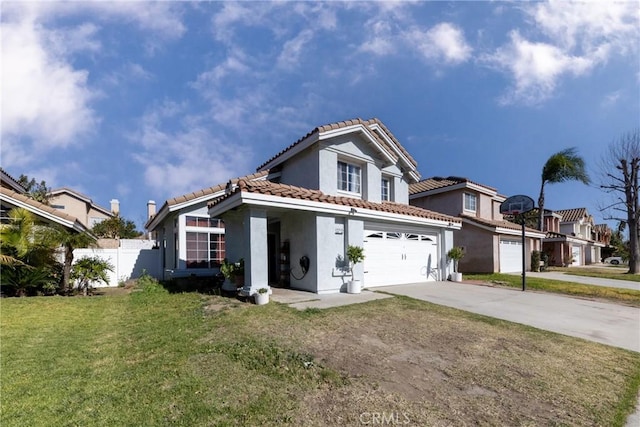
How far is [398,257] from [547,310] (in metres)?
5.46

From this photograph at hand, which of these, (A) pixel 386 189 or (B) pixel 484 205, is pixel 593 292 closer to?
(A) pixel 386 189

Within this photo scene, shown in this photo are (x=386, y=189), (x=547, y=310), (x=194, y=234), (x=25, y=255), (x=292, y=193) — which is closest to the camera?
(x=547, y=310)

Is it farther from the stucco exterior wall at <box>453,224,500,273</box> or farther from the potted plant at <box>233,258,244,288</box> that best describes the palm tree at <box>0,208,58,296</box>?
the stucco exterior wall at <box>453,224,500,273</box>

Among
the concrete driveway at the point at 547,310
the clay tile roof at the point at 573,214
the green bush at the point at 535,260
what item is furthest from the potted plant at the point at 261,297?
the clay tile roof at the point at 573,214

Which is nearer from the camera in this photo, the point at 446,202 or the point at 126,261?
the point at 126,261

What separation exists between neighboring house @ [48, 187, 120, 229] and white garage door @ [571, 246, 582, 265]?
4558 centimetres

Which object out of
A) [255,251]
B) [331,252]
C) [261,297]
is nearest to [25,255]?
[255,251]

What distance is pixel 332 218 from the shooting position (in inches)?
424

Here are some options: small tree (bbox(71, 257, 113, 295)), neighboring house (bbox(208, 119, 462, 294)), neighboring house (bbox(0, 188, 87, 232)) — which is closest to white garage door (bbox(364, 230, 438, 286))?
neighboring house (bbox(208, 119, 462, 294))

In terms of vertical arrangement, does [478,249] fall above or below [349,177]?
below

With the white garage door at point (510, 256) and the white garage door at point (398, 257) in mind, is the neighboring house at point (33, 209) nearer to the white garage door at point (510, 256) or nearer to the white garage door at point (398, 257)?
the white garage door at point (398, 257)

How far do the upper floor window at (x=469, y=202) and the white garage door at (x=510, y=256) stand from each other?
2.85m

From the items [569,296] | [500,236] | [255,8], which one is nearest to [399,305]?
[569,296]

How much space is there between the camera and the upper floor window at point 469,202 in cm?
2145
